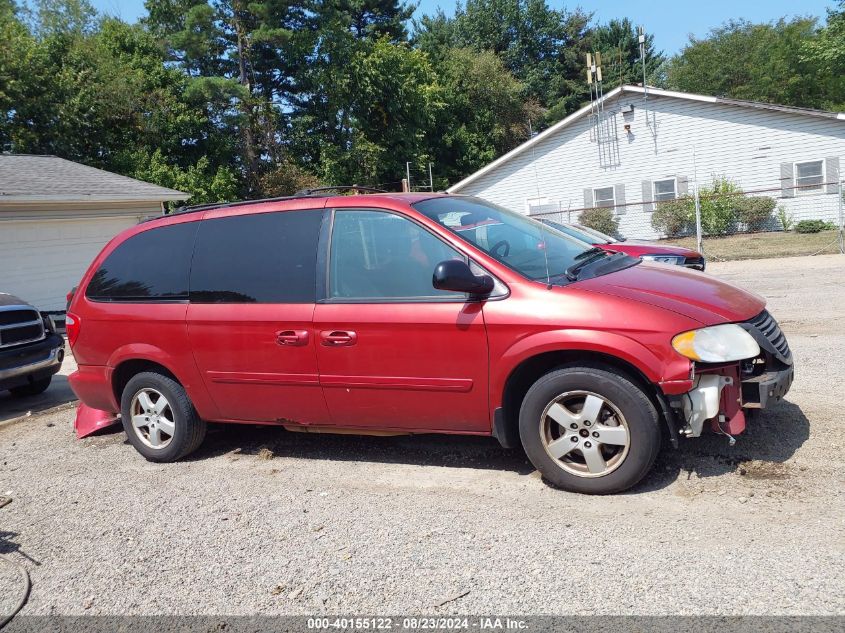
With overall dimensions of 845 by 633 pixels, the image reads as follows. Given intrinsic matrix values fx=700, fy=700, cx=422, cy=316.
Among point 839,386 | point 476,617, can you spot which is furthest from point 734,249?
point 476,617

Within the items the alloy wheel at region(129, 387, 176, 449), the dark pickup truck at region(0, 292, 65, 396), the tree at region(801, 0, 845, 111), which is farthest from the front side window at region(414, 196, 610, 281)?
the tree at region(801, 0, 845, 111)

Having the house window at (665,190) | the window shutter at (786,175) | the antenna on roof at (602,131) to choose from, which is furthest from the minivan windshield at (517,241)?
the antenna on roof at (602,131)

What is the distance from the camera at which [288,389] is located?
473cm

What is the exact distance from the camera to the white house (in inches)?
911

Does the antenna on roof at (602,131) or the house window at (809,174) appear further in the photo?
the antenna on roof at (602,131)

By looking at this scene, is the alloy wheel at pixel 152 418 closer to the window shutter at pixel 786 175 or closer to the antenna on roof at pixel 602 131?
the window shutter at pixel 786 175

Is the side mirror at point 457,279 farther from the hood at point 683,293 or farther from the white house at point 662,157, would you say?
the white house at point 662,157

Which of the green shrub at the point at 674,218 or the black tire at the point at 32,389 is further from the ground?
the green shrub at the point at 674,218

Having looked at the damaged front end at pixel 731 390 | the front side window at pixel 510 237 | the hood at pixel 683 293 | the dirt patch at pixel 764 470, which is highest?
the front side window at pixel 510 237

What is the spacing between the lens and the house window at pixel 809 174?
76.0 feet

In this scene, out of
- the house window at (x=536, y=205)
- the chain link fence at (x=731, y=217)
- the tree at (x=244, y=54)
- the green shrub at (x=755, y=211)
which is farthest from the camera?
the tree at (x=244, y=54)

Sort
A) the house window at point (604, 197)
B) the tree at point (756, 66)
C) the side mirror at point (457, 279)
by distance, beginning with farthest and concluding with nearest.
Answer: the tree at point (756, 66)
the house window at point (604, 197)
the side mirror at point (457, 279)

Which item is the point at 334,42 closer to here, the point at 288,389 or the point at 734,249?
the point at 734,249

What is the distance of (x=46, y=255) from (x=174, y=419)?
13.1 m
